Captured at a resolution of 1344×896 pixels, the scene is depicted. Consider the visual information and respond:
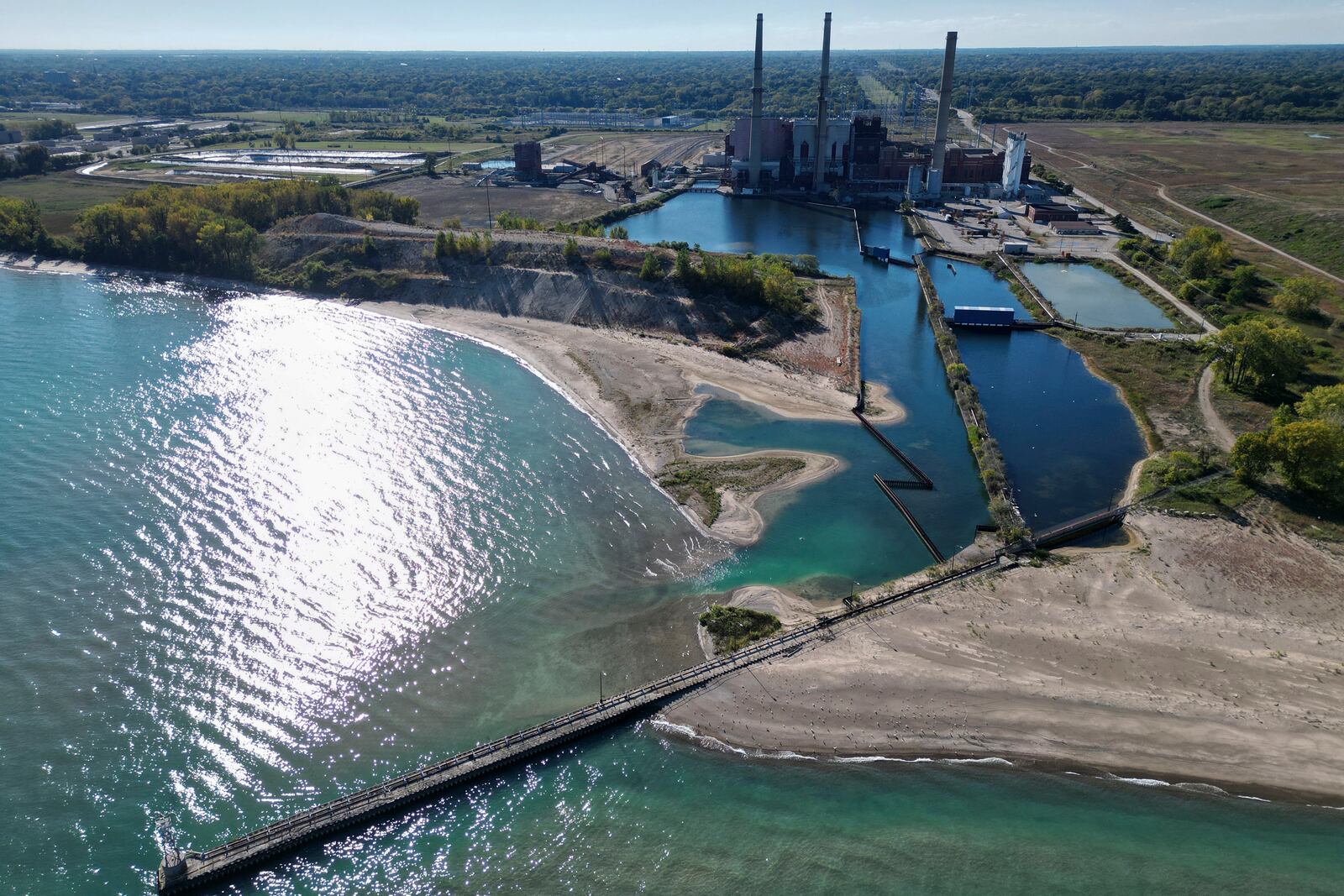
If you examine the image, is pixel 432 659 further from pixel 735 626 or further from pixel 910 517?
pixel 910 517

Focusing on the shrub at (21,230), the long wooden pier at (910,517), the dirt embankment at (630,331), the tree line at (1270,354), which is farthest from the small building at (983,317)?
the shrub at (21,230)

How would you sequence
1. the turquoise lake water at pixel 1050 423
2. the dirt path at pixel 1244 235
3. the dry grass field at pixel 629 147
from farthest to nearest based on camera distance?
the dry grass field at pixel 629 147
the dirt path at pixel 1244 235
the turquoise lake water at pixel 1050 423

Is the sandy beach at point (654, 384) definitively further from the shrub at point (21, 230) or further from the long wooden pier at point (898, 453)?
the shrub at point (21, 230)

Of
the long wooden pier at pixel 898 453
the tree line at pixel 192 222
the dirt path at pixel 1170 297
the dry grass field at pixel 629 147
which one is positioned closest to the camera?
the long wooden pier at pixel 898 453

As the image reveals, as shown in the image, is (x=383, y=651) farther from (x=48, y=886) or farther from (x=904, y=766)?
(x=904, y=766)

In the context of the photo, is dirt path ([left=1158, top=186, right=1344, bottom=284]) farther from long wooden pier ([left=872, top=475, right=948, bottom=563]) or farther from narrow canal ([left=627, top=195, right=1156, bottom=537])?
long wooden pier ([left=872, top=475, right=948, bottom=563])

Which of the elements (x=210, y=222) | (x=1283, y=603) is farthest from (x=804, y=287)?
(x=210, y=222)
